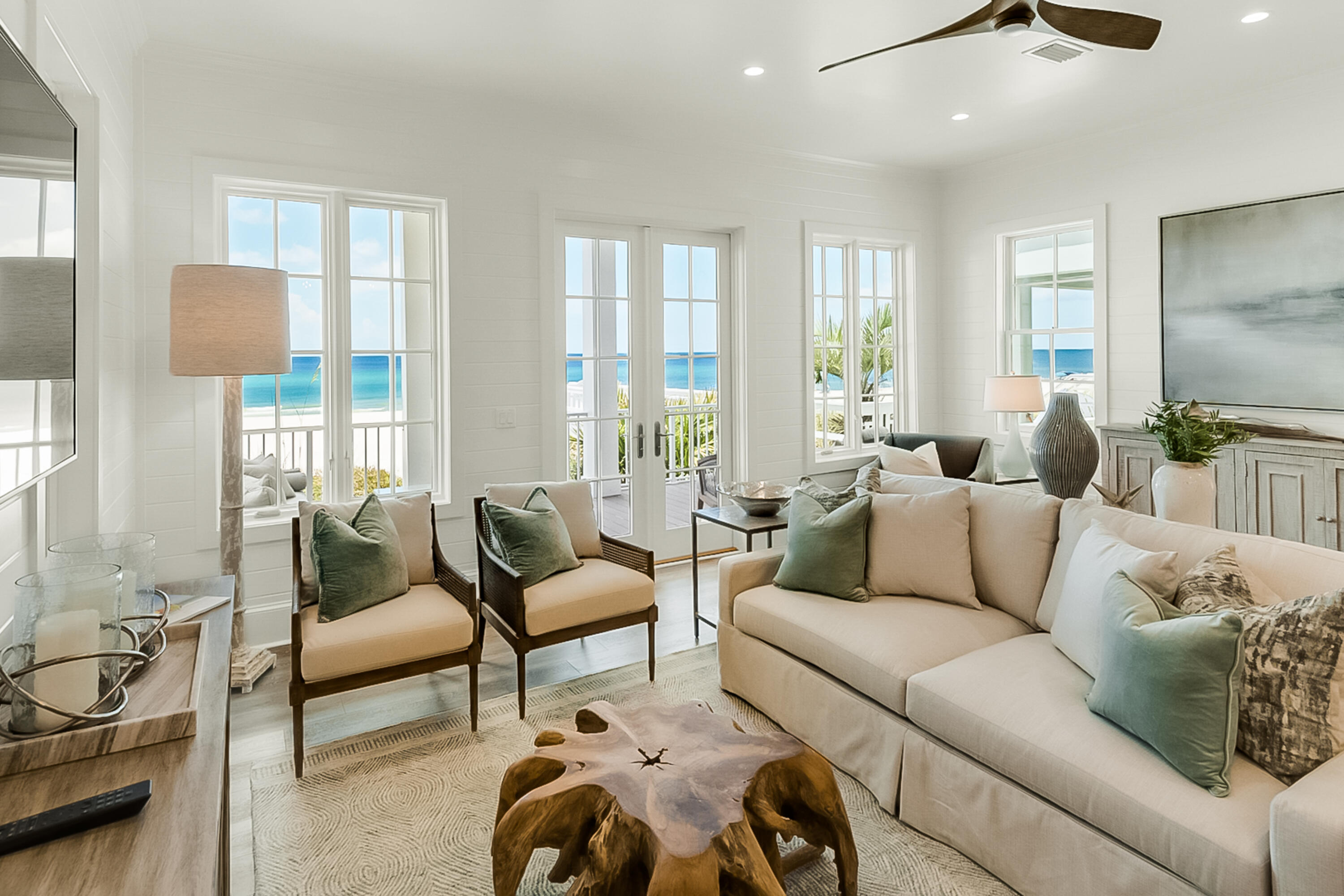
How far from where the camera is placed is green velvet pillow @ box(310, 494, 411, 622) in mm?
2705

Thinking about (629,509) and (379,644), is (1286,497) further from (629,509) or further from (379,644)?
(379,644)

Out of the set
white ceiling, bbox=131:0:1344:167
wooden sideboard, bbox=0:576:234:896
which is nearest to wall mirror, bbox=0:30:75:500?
wooden sideboard, bbox=0:576:234:896

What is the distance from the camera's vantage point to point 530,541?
3.08 m

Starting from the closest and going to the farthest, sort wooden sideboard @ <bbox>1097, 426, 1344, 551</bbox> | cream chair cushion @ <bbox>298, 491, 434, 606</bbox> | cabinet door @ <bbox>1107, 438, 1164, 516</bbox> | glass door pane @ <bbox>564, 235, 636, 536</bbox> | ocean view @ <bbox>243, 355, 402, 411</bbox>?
1. cream chair cushion @ <bbox>298, 491, 434, 606</bbox>
2. wooden sideboard @ <bbox>1097, 426, 1344, 551</bbox>
3. ocean view @ <bbox>243, 355, 402, 411</bbox>
4. cabinet door @ <bbox>1107, 438, 1164, 516</bbox>
5. glass door pane @ <bbox>564, 235, 636, 536</bbox>

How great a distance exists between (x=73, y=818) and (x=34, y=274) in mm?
1053

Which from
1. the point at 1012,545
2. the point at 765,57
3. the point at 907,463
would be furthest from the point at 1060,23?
the point at 907,463

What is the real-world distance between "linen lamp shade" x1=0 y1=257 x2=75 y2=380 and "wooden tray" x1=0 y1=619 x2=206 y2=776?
63 centimetres

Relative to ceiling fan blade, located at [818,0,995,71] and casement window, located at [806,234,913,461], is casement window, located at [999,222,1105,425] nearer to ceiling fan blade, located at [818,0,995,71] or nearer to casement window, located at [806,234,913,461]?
casement window, located at [806,234,913,461]

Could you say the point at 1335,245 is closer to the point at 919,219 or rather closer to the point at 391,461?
the point at 919,219

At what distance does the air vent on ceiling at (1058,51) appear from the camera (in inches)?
139

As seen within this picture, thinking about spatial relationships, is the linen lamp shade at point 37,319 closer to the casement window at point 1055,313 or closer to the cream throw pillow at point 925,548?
the cream throw pillow at point 925,548

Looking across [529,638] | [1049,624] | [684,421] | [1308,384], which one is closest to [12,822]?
[529,638]

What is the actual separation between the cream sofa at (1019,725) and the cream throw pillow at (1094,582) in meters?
0.07

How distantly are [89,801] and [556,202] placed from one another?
12.8 feet
